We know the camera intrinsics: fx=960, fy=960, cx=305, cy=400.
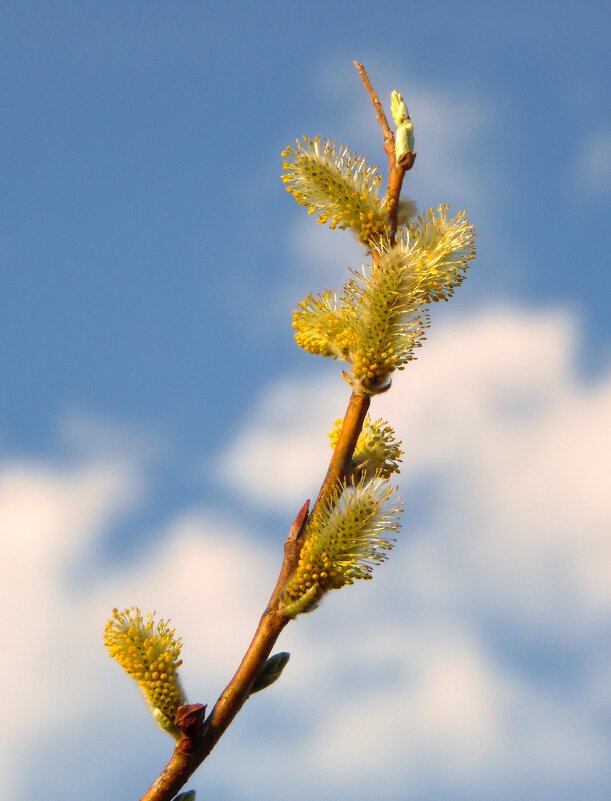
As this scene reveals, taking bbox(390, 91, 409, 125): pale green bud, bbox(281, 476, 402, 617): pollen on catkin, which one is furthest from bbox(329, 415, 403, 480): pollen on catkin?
bbox(390, 91, 409, 125): pale green bud

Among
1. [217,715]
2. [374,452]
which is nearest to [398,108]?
[374,452]

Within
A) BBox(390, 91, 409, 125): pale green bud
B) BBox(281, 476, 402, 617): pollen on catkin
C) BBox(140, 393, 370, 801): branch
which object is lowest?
BBox(140, 393, 370, 801): branch

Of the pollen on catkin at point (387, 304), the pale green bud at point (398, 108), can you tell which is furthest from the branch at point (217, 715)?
the pale green bud at point (398, 108)

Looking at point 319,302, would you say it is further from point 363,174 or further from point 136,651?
point 136,651

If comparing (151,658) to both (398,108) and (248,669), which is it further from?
(398,108)

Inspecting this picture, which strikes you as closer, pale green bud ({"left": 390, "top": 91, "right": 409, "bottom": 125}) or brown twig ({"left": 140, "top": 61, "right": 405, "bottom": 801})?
brown twig ({"left": 140, "top": 61, "right": 405, "bottom": 801})

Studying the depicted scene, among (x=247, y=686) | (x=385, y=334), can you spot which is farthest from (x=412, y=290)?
(x=247, y=686)

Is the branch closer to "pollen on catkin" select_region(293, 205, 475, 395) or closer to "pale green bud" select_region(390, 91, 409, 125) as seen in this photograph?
"pollen on catkin" select_region(293, 205, 475, 395)
